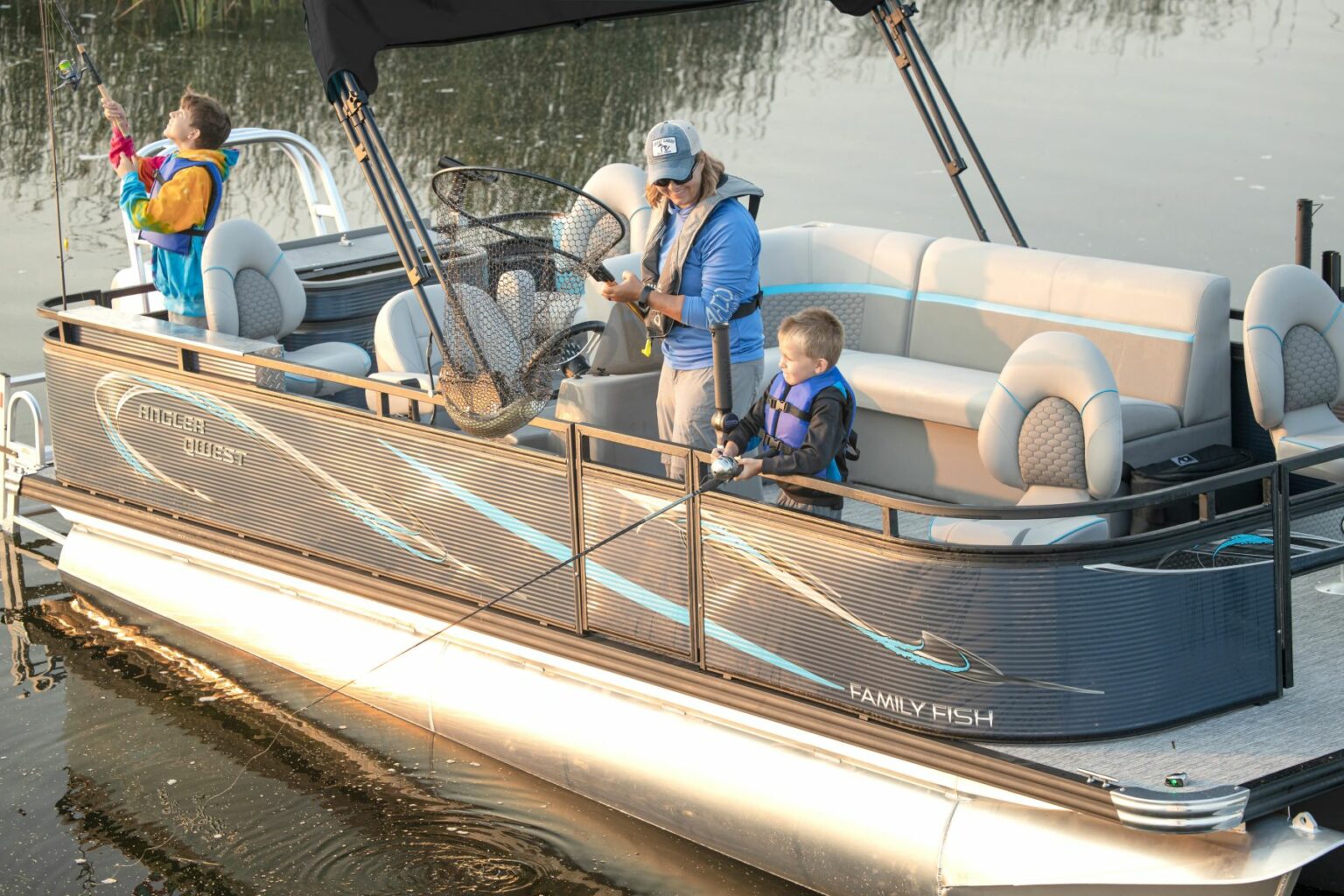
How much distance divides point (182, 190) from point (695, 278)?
92.5 inches

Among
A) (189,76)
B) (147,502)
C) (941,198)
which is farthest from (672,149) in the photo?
(189,76)

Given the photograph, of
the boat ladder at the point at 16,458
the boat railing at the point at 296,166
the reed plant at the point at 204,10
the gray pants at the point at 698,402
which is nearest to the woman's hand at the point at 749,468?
the gray pants at the point at 698,402

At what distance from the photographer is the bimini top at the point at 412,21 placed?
4.87 metres

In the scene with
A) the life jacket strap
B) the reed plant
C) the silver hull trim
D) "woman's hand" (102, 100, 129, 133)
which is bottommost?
the silver hull trim

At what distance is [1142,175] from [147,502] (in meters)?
8.56

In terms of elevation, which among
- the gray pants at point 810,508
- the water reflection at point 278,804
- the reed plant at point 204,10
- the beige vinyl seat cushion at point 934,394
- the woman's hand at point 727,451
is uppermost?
the reed plant at point 204,10

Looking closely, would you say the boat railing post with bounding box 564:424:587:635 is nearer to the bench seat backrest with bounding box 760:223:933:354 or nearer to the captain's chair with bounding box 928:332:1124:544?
the captain's chair with bounding box 928:332:1124:544

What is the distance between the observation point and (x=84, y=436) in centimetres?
659

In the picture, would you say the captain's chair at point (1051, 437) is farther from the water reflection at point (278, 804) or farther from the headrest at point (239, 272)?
the headrest at point (239, 272)

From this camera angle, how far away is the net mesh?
4879mm

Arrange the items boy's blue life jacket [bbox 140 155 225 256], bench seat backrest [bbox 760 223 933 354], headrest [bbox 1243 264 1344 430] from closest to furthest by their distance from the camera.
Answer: headrest [bbox 1243 264 1344 430], boy's blue life jacket [bbox 140 155 225 256], bench seat backrest [bbox 760 223 933 354]

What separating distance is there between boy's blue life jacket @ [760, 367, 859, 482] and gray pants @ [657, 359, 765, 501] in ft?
0.97

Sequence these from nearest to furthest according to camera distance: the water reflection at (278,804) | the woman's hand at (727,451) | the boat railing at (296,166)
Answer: the woman's hand at (727,451) < the water reflection at (278,804) < the boat railing at (296,166)

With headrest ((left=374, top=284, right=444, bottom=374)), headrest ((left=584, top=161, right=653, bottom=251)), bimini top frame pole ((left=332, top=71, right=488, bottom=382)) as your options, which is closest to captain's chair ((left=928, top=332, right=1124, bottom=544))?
bimini top frame pole ((left=332, top=71, right=488, bottom=382))
